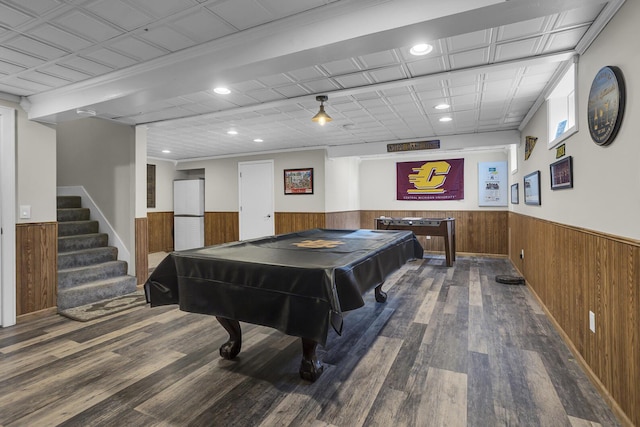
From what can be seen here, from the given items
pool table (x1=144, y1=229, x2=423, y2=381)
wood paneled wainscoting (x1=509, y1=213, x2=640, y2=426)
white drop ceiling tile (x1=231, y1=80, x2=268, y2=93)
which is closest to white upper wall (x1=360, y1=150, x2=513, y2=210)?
wood paneled wainscoting (x1=509, y1=213, x2=640, y2=426)

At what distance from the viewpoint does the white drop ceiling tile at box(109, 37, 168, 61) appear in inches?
90.0

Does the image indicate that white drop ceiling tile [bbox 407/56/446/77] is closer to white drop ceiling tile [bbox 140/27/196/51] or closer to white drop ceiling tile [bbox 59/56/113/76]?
white drop ceiling tile [bbox 140/27/196/51]

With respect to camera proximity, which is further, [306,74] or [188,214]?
[188,214]

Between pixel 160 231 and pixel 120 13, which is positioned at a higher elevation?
pixel 120 13

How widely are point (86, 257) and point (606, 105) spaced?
17.6 feet

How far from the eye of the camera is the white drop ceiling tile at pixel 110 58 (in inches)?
96.3

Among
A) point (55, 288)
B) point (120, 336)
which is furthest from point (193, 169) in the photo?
point (120, 336)

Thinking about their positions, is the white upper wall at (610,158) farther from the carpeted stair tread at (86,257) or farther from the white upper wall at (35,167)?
the carpeted stair tread at (86,257)

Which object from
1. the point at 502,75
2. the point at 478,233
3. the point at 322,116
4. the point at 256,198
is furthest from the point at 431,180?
the point at 322,116

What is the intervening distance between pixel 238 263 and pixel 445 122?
3.89 m

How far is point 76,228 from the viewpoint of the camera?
14.8 ft

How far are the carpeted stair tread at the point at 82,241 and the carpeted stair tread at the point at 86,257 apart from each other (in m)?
0.10

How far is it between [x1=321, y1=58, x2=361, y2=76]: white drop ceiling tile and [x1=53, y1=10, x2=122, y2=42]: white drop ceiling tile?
1528mm

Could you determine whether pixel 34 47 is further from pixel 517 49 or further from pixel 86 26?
pixel 517 49
